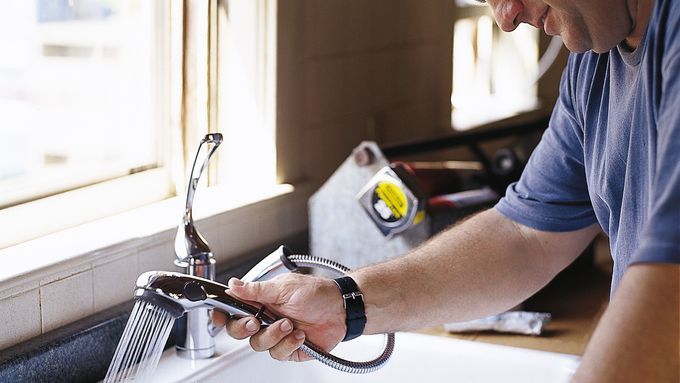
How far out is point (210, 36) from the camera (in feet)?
6.01

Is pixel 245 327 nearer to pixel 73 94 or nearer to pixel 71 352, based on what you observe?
pixel 71 352

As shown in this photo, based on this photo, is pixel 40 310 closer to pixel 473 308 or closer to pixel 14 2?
pixel 14 2

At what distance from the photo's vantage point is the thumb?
1.29 meters

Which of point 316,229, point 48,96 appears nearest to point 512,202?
point 316,229

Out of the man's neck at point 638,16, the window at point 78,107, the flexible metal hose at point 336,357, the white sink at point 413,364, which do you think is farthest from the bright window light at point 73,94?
the man's neck at point 638,16

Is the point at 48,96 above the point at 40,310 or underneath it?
above

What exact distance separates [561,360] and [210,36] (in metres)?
0.79

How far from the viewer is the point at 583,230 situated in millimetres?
1542

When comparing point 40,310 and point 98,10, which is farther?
point 98,10

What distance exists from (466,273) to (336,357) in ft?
0.91

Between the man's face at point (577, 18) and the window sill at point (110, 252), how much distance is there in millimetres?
644

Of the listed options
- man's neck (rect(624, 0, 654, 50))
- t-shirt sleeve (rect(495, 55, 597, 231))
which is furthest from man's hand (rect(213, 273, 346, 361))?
man's neck (rect(624, 0, 654, 50))

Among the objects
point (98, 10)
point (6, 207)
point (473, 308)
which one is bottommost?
point (473, 308)

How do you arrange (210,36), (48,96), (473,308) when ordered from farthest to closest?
(210,36) → (48,96) → (473,308)
